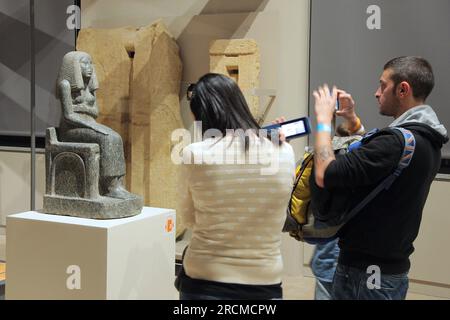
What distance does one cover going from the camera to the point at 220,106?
1.54 metres

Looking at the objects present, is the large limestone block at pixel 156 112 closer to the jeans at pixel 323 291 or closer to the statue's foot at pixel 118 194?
the statue's foot at pixel 118 194

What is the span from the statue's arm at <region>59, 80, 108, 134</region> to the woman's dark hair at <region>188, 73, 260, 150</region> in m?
1.09

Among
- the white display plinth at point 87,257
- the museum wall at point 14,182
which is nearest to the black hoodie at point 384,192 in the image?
the white display plinth at point 87,257

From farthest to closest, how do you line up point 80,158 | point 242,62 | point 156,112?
point 156,112, point 242,62, point 80,158

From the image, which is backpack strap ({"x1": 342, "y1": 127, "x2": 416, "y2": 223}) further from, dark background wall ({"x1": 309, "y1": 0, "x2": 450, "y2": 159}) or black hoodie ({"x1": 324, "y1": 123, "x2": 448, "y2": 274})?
dark background wall ({"x1": 309, "y1": 0, "x2": 450, "y2": 159})

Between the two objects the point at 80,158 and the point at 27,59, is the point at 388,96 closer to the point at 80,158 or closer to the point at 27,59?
the point at 80,158

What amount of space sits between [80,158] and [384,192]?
1.45 metres

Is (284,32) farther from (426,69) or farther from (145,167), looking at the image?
(426,69)

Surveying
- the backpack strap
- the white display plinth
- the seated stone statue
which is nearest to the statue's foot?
the seated stone statue

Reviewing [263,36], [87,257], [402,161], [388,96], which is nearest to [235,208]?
[402,161]

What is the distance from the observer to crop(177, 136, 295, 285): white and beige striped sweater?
149cm

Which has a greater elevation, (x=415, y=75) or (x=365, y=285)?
(x=415, y=75)

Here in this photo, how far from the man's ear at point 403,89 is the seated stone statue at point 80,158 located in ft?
4.35

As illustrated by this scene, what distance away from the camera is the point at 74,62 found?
256cm
